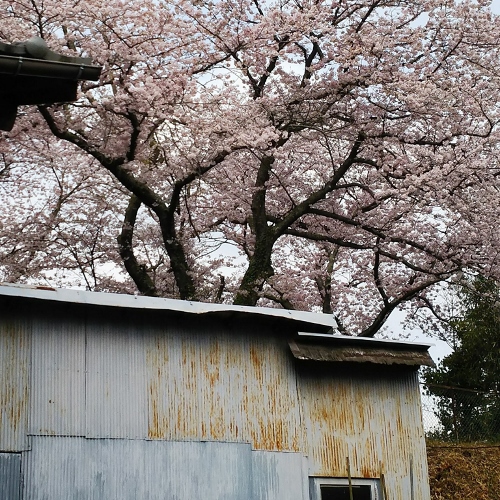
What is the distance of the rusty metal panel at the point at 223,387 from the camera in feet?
30.6

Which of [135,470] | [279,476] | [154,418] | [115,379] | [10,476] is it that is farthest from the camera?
[279,476]

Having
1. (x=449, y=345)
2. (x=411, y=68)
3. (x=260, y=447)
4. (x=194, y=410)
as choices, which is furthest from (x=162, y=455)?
(x=449, y=345)

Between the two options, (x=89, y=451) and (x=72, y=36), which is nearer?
(x=89, y=451)

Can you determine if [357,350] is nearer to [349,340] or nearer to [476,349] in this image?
[349,340]

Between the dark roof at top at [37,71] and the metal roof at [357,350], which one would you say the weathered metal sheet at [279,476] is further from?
the dark roof at top at [37,71]

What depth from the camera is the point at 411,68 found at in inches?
677

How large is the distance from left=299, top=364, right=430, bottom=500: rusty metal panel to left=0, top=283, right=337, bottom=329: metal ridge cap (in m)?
0.76

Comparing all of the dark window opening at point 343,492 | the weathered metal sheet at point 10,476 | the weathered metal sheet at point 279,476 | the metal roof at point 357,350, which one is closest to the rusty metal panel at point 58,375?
the weathered metal sheet at point 10,476

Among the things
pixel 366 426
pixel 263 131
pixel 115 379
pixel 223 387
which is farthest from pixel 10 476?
pixel 263 131

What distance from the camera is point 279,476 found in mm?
9688

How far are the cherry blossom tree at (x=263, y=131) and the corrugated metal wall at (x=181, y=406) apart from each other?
662cm

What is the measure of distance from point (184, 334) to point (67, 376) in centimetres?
146

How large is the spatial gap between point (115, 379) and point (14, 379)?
107 centimetres

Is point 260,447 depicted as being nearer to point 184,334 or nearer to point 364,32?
point 184,334
